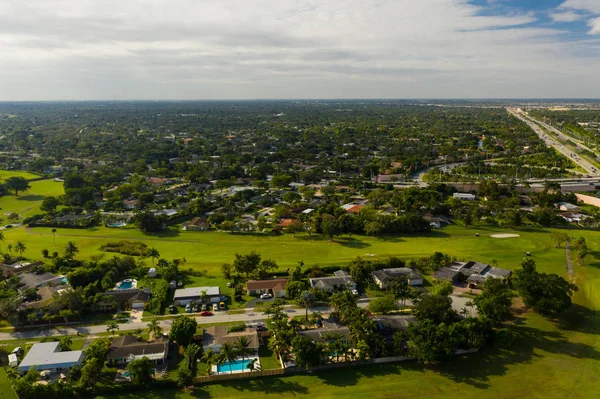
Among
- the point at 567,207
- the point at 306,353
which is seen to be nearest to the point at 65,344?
the point at 306,353

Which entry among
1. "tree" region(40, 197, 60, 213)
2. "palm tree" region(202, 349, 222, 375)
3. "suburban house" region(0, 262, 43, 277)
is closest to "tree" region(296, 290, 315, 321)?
"palm tree" region(202, 349, 222, 375)

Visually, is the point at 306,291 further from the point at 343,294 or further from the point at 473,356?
the point at 473,356

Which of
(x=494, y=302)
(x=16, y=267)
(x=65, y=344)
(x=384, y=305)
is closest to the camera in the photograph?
(x=65, y=344)

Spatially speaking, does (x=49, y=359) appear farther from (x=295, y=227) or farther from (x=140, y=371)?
(x=295, y=227)

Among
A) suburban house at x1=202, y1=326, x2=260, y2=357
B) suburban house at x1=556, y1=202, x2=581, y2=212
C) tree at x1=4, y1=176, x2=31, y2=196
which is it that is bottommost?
suburban house at x1=202, y1=326, x2=260, y2=357

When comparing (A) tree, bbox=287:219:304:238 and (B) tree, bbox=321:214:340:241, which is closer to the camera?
(B) tree, bbox=321:214:340:241

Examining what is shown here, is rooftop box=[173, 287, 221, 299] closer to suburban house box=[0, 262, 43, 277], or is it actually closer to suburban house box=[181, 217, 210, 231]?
suburban house box=[0, 262, 43, 277]

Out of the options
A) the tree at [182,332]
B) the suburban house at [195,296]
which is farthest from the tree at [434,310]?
the suburban house at [195,296]
